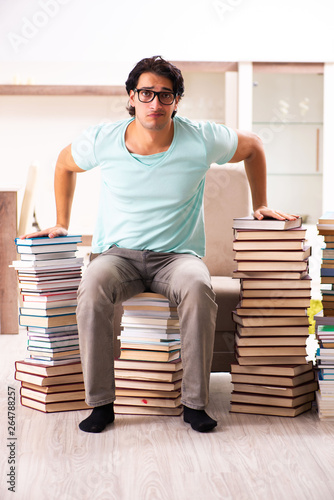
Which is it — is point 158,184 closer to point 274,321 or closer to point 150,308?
point 150,308

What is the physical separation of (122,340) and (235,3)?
3765 mm

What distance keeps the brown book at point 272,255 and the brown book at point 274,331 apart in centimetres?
25

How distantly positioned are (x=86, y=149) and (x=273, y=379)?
3.76 ft

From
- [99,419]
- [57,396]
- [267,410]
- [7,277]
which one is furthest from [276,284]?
[7,277]

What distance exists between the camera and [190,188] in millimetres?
2486

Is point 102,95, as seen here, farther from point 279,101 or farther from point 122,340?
point 122,340

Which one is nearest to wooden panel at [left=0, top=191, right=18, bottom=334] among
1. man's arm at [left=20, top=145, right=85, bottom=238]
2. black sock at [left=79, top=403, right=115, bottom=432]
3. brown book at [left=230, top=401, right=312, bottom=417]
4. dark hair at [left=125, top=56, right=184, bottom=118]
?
man's arm at [left=20, top=145, right=85, bottom=238]

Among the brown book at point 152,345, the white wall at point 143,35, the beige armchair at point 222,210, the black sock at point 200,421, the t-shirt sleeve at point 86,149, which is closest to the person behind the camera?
the black sock at point 200,421

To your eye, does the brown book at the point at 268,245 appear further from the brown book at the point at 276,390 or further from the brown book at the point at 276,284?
the brown book at the point at 276,390

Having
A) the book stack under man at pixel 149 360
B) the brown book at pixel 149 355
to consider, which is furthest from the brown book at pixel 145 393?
the brown book at pixel 149 355

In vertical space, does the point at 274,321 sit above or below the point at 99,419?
above

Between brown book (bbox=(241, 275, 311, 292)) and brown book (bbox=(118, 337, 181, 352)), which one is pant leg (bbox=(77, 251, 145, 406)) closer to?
brown book (bbox=(118, 337, 181, 352))

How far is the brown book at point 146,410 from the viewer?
2.38m

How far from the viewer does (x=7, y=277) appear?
389 cm
